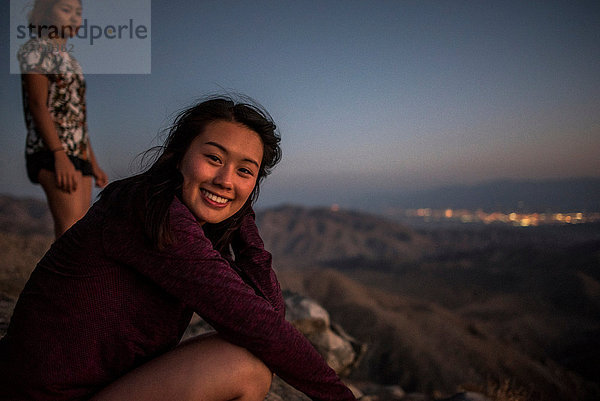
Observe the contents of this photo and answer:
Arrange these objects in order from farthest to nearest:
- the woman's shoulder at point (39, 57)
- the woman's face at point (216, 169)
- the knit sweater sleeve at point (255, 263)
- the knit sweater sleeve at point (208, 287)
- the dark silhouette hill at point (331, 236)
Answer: the dark silhouette hill at point (331, 236)
the woman's shoulder at point (39, 57)
the knit sweater sleeve at point (255, 263)
the woman's face at point (216, 169)
the knit sweater sleeve at point (208, 287)

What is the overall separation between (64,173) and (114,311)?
4.96ft

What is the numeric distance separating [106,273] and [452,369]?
11.0 m

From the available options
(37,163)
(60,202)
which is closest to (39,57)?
(37,163)

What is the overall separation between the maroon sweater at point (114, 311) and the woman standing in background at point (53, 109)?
1.27 meters

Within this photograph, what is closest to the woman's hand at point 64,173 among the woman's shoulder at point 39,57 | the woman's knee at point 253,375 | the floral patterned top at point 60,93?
the floral patterned top at point 60,93

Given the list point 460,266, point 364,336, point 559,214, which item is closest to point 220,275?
point 364,336

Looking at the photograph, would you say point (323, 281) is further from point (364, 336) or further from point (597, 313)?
point (597, 313)

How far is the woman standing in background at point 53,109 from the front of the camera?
2373 millimetres

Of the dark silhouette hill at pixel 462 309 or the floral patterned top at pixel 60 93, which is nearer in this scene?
the floral patterned top at pixel 60 93

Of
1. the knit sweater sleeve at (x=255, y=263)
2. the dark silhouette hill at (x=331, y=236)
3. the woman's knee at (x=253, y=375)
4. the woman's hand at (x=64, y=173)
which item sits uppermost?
the woman's hand at (x=64, y=173)

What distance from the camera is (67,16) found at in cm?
243

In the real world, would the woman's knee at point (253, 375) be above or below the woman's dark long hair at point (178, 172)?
below

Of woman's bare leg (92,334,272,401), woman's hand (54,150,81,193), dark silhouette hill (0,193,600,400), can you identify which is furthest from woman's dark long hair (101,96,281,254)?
dark silhouette hill (0,193,600,400)

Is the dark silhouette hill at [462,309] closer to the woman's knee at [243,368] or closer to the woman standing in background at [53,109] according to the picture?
the woman standing in background at [53,109]
